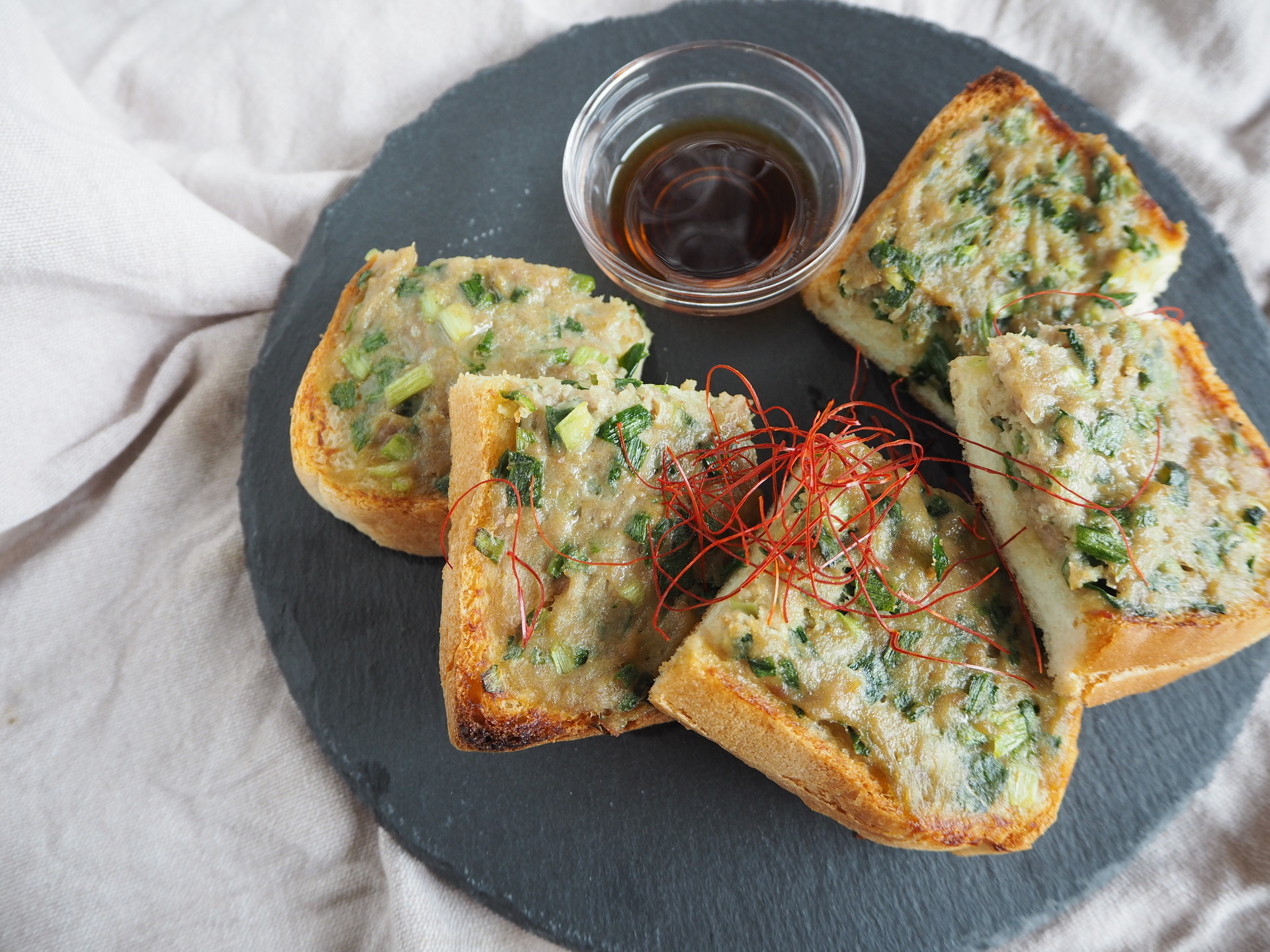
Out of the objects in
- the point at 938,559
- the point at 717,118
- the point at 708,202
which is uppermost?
the point at 717,118

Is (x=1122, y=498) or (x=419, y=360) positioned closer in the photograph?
(x=1122, y=498)

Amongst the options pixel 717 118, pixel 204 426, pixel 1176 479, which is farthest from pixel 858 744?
pixel 204 426

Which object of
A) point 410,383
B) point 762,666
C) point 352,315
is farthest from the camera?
point 352,315

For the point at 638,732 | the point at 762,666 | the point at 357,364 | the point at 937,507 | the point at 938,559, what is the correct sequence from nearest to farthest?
the point at 762,666, the point at 938,559, the point at 937,507, the point at 357,364, the point at 638,732

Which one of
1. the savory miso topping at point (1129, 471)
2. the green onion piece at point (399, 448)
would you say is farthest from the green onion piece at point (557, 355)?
the savory miso topping at point (1129, 471)

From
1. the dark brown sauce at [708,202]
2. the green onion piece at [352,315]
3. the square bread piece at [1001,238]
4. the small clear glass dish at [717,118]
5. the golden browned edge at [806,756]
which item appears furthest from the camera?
the dark brown sauce at [708,202]

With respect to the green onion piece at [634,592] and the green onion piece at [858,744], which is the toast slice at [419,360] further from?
the green onion piece at [858,744]

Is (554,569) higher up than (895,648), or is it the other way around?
(895,648)

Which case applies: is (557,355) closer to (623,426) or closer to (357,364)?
(623,426)
